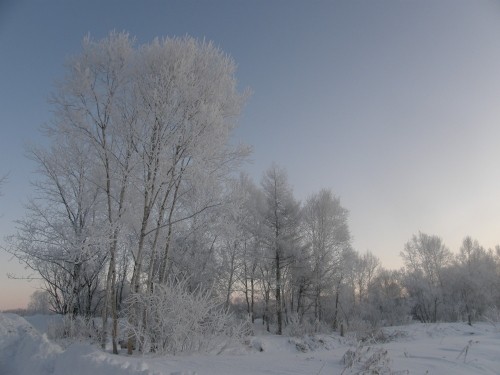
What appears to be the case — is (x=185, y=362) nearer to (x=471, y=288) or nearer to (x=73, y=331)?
(x=73, y=331)

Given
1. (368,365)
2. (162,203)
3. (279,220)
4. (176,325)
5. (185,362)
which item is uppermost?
(279,220)

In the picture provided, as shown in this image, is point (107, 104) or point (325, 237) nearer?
point (107, 104)

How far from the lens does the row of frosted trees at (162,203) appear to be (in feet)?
26.6

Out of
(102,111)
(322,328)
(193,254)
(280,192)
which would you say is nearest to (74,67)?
(102,111)

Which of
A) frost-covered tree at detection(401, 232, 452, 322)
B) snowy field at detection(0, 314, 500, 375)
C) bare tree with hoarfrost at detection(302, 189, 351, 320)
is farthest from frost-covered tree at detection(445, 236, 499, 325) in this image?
snowy field at detection(0, 314, 500, 375)

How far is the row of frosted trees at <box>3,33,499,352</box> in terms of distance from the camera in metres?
8.11

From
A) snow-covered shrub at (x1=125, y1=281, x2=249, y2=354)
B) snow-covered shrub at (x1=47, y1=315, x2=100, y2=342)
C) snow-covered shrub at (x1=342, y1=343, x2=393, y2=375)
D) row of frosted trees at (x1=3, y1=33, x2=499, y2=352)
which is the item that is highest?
row of frosted trees at (x1=3, y1=33, x2=499, y2=352)

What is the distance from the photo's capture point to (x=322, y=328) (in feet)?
65.4

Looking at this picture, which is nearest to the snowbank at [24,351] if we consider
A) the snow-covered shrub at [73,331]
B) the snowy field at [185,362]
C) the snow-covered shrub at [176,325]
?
the snowy field at [185,362]

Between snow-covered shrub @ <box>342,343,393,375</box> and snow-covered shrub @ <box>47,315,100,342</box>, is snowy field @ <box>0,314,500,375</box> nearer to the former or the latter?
snow-covered shrub @ <box>342,343,393,375</box>

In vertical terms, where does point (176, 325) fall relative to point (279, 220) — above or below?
below

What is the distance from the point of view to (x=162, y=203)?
9344mm

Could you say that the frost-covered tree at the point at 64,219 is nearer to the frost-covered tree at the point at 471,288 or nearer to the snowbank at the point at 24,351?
the snowbank at the point at 24,351

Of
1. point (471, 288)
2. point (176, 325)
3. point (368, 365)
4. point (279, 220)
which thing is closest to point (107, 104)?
point (176, 325)
